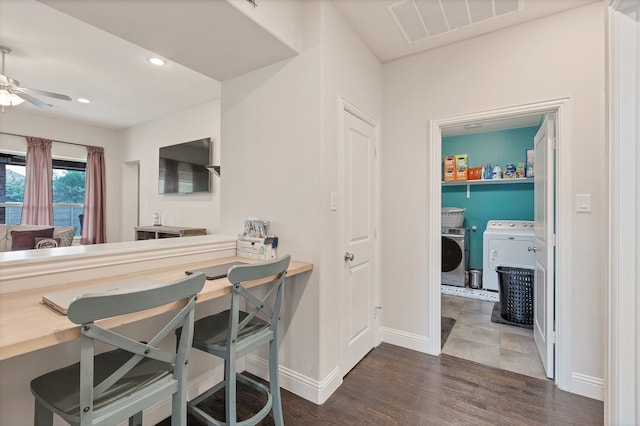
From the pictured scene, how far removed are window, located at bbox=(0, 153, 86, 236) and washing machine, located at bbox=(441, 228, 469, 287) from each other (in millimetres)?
6303

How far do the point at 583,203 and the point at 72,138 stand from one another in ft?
22.5

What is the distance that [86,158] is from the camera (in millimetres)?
5238

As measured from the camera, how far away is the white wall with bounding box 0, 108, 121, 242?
4453 millimetres

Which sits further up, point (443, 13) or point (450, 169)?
point (443, 13)

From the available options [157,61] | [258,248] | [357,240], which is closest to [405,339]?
[357,240]

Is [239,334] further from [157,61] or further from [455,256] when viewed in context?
[455,256]

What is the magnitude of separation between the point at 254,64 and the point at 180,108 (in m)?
2.98

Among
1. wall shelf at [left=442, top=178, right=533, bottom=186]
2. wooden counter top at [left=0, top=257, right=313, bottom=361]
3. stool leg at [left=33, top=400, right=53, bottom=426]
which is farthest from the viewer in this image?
wall shelf at [left=442, top=178, right=533, bottom=186]

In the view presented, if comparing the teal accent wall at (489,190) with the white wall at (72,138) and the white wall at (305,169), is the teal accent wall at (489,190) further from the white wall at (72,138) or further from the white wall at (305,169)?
the white wall at (72,138)

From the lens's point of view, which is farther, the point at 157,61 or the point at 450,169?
the point at 450,169

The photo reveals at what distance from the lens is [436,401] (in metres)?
1.85

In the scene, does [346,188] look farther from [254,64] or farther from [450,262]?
[450,262]
